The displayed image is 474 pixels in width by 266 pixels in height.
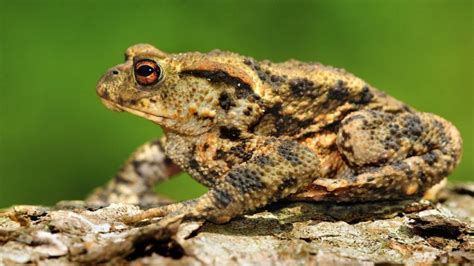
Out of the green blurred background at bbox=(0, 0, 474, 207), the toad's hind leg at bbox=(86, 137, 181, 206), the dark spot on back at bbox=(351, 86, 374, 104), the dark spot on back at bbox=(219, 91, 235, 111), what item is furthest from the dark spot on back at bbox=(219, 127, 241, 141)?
the green blurred background at bbox=(0, 0, 474, 207)

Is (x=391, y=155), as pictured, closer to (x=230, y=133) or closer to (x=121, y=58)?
(x=230, y=133)

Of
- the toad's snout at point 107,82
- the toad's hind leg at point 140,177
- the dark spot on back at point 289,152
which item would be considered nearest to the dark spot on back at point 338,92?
the dark spot on back at point 289,152

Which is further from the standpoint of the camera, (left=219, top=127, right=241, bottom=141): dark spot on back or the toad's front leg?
(left=219, top=127, right=241, bottom=141): dark spot on back

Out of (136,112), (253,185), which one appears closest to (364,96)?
(253,185)

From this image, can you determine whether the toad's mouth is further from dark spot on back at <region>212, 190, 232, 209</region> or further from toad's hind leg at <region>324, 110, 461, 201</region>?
toad's hind leg at <region>324, 110, 461, 201</region>

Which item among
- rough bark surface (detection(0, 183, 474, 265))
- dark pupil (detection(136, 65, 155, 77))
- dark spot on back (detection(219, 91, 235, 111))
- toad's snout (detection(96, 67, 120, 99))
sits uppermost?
dark pupil (detection(136, 65, 155, 77))

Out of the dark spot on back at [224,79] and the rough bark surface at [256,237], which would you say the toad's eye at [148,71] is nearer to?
the dark spot on back at [224,79]

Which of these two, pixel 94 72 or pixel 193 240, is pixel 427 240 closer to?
pixel 193 240
